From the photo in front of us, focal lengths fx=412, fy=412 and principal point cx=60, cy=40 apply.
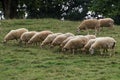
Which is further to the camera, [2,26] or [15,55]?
[2,26]

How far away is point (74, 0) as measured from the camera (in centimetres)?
6281

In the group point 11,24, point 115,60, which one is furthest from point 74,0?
point 115,60

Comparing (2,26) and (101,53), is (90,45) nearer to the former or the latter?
(101,53)

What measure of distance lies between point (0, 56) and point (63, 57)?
104 inches

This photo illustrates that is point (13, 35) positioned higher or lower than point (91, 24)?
lower

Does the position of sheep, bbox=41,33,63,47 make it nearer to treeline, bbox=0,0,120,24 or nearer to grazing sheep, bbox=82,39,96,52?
grazing sheep, bbox=82,39,96,52

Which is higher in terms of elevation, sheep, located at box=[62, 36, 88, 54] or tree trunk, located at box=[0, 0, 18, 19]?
tree trunk, located at box=[0, 0, 18, 19]

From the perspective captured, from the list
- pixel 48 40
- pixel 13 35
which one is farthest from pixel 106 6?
pixel 48 40

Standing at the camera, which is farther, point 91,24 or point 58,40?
point 91,24

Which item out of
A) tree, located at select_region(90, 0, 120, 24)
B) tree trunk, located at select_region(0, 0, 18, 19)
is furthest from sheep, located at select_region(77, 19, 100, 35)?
tree, located at select_region(90, 0, 120, 24)

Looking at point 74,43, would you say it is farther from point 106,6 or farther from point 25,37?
point 106,6

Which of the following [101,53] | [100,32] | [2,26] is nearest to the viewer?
[101,53]

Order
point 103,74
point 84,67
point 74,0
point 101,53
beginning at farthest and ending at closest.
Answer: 1. point 74,0
2. point 101,53
3. point 84,67
4. point 103,74

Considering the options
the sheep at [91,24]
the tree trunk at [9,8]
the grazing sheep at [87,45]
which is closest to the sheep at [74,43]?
the grazing sheep at [87,45]
